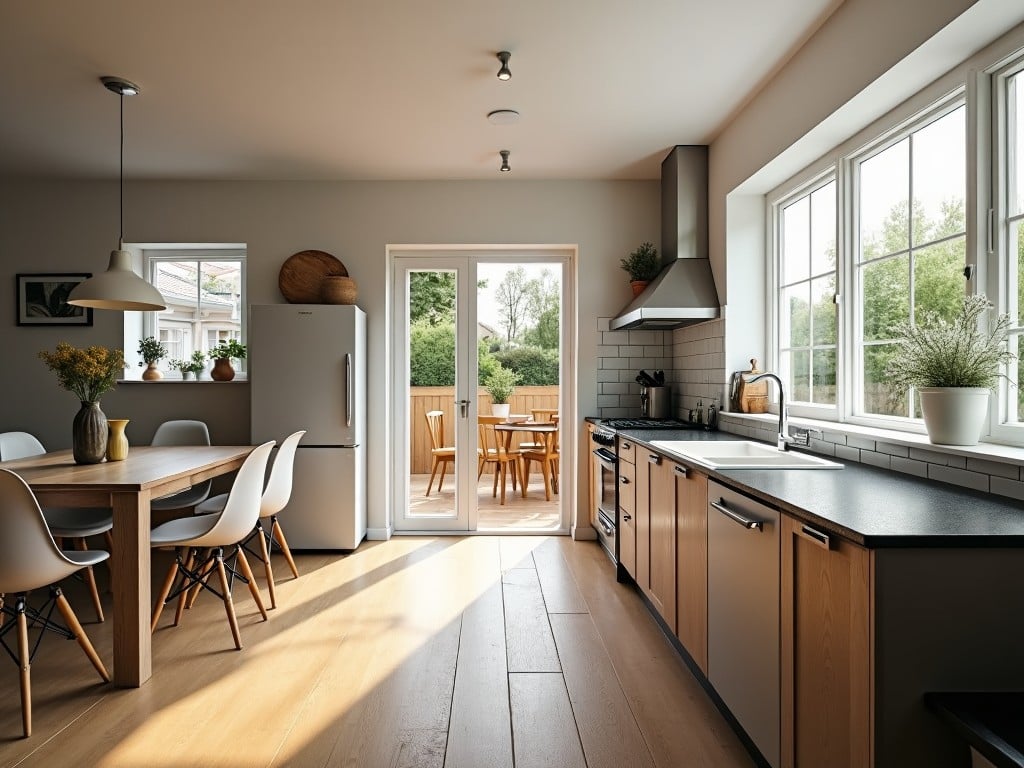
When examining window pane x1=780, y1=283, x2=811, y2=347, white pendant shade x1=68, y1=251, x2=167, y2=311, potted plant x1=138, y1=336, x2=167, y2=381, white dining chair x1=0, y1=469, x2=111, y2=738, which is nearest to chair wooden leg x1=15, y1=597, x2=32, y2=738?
white dining chair x1=0, y1=469, x2=111, y2=738

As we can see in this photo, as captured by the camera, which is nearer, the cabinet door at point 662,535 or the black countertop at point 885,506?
the black countertop at point 885,506

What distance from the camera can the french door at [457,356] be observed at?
4.70 m

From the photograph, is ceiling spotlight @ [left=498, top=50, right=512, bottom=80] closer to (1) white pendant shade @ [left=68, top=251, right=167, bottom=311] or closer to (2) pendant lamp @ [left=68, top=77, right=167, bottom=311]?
(2) pendant lamp @ [left=68, top=77, right=167, bottom=311]

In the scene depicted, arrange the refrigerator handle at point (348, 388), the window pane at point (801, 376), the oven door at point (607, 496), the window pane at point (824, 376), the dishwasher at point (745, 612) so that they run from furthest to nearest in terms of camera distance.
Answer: the refrigerator handle at point (348, 388) < the oven door at point (607, 496) < the window pane at point (801, 376) < the window pane at point (824, 376) < the dishwasher at point (745, 612)

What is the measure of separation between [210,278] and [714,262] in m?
3.61

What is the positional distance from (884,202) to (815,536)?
5.81 ft

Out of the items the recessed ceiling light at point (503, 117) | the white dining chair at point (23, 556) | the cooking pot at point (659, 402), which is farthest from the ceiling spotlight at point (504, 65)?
the white dining chair at point (23, 556)

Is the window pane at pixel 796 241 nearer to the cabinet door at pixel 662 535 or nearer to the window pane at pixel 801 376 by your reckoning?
the window pane at pixel 801 376

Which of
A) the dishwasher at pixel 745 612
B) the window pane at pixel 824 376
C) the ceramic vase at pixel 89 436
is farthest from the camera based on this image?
the ceramic vase at pixel 89 436

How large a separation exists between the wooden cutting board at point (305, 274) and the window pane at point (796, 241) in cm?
287

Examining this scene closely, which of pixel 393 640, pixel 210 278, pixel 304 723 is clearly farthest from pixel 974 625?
pixel 210 278

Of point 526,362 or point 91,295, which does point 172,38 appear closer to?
point 91,295

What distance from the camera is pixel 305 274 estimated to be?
442cm

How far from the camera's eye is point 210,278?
186 inches
